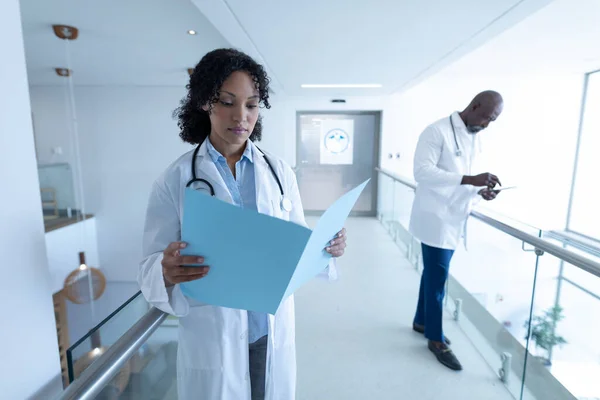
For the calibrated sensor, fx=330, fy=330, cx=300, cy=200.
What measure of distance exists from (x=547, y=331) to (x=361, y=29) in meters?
2.42

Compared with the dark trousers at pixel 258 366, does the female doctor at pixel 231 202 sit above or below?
above

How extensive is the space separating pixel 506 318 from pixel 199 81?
7.89 ft

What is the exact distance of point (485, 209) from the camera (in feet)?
7.41

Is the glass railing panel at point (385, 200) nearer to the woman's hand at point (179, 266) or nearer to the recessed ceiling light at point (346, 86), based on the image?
the recessed ceiling light at point (346, 86)

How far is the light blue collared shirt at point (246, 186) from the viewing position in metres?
1.08

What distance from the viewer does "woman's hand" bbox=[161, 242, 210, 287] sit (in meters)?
0.78

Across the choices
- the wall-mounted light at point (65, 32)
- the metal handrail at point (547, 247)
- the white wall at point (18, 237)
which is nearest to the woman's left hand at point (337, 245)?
the white wall at point (18, 237)

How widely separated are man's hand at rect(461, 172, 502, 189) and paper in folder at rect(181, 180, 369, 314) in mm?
1375

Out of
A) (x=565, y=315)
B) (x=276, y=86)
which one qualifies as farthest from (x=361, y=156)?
(x=565, y=315)

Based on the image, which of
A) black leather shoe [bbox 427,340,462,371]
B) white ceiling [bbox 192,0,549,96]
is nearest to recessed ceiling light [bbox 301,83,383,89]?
white ceiling [bbox 192,0,549,96]

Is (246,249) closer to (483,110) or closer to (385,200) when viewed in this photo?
(483,110)

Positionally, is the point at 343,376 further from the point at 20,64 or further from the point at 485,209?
the point at 20,64

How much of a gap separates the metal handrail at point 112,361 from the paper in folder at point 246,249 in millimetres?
194

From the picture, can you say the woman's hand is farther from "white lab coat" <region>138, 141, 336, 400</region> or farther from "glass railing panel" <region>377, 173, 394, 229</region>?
"glass railing panel" <region>377, 173, 394, 229</region>
